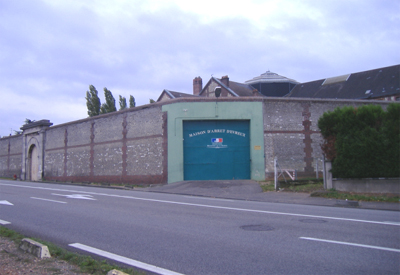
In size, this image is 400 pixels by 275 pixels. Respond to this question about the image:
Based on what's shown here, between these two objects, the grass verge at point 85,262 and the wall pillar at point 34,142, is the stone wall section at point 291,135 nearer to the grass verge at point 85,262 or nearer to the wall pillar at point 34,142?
the grass verge at point 85,262

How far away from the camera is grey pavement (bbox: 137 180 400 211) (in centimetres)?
1269

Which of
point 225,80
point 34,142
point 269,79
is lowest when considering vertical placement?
point 34,142

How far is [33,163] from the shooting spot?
1517 inches

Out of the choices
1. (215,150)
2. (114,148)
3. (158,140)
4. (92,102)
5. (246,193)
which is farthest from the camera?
(92,102)

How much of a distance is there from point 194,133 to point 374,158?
1134 cm

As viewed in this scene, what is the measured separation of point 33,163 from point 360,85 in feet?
127

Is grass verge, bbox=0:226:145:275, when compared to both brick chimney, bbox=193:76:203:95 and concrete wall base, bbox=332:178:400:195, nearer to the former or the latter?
concrete wall base, bbox=332:178:400:195

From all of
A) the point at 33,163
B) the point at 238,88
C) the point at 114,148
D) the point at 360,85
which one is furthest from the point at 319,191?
the point at 238,88

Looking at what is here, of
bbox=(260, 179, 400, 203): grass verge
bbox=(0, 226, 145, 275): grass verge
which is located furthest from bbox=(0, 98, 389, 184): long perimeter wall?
bbox=(0, 226, 145, 275): grass verge

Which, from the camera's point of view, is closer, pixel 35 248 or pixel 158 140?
pixel 35 248

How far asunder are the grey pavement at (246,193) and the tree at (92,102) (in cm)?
3479

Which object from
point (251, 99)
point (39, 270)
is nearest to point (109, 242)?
point (39, 270)

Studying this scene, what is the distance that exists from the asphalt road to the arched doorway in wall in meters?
28.8

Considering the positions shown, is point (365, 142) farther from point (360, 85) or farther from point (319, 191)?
point (360, 85)
